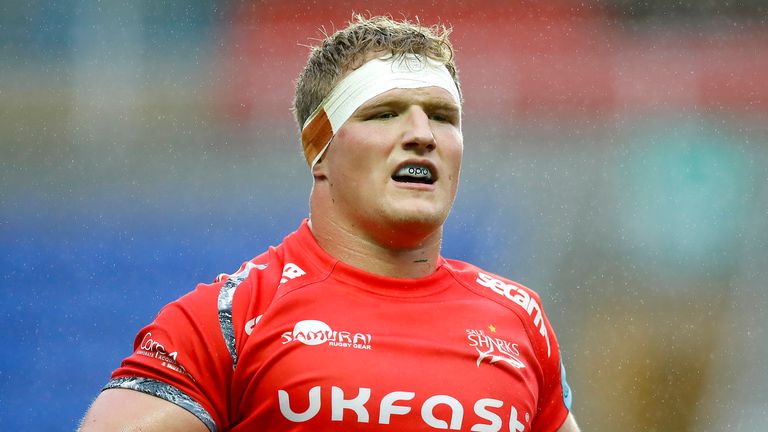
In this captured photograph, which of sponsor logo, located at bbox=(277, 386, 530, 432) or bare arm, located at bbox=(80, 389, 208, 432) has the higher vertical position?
sponsor logo, located at bbox=(277, 386, 530, 432)

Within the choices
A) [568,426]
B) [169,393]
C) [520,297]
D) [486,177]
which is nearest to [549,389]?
[568,426]

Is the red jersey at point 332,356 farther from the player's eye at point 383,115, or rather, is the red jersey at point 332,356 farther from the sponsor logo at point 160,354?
the player's eye at point 383,115

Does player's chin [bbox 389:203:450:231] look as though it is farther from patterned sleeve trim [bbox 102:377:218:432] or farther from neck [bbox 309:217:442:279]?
patterned sleeve trim [bbox 102:377:218:432]

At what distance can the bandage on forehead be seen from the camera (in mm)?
2256

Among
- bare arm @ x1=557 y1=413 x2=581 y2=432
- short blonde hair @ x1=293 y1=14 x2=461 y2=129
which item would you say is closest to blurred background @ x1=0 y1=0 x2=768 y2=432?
bare arm @ x1=557 y1=413 x2=581 y2=432

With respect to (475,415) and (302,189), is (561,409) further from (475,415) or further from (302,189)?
(302,189)

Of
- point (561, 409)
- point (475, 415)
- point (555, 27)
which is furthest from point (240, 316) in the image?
point (555, 27)

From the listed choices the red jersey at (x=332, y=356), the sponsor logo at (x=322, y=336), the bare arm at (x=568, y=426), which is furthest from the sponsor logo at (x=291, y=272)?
the bare arm at (x=568, y=426)

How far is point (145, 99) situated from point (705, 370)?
373 cm

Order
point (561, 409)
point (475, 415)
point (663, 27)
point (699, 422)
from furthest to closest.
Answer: point (663, 27) < point (699, 422) < point (561, 409) < point (475, 415)

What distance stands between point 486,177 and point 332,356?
4450 mm

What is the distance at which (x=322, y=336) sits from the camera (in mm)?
2033

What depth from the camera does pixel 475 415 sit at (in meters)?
2.02

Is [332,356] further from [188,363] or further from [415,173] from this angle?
[415,173]
